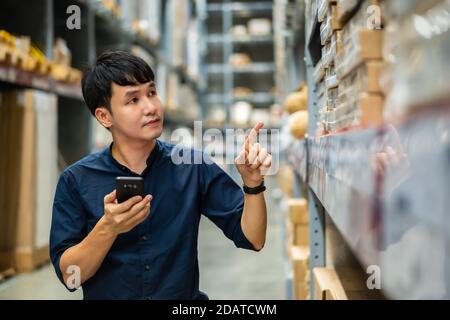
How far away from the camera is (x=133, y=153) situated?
45.4 inches

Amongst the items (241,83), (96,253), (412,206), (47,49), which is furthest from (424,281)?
(241,83)

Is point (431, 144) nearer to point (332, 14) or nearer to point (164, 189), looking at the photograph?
point (332, 14)

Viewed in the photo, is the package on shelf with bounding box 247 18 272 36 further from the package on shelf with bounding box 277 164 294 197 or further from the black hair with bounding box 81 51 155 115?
the black hair with bounding box 81 51 155 115

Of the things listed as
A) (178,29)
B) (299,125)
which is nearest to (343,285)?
(299,125)

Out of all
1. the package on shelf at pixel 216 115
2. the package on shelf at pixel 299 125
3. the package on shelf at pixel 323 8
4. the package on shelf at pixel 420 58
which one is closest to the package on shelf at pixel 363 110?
the package on shelf at pixel 420 58

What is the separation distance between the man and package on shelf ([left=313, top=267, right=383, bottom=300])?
201mm

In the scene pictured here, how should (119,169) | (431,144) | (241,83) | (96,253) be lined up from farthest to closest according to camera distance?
(241,83)
(119,169)
(96,253)
(431,144)

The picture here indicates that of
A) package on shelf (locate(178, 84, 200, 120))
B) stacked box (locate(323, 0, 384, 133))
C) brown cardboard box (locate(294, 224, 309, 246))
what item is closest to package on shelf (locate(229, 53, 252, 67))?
package on shelf (locate(178, 84, 200, 120))

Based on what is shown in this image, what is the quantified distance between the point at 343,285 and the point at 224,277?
5.67 ft

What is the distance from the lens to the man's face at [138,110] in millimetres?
1056

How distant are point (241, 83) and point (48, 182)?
7.05 m

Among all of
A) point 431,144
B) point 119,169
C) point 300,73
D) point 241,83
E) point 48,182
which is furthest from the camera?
point 241,83

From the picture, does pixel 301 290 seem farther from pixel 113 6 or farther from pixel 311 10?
Result: pixel 113 6

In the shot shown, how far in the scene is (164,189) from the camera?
1159 mm
